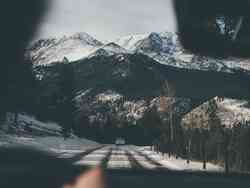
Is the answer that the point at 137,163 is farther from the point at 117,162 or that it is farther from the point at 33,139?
the point at 33,139

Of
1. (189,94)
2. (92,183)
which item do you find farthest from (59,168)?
(189,94)

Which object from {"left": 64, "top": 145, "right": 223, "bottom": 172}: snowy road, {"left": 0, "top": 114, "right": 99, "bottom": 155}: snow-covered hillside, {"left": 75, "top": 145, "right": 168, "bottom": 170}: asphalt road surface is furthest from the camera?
{"left": 64, "top": 145, "right": 223, "bottom": 172}: snowy road

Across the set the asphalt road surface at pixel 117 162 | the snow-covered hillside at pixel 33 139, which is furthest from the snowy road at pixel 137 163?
the snow-covered hillside at pixel 33 139

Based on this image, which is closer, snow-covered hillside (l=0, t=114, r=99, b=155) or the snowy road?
snow-covered hillside (l=0, t=114, r=99, b=155)

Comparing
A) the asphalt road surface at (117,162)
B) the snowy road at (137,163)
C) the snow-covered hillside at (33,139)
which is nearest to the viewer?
the snow-covered hillside at (33,139)

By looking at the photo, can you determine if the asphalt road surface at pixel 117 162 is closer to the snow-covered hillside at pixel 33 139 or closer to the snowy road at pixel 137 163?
the snowy road at pixel 137 163

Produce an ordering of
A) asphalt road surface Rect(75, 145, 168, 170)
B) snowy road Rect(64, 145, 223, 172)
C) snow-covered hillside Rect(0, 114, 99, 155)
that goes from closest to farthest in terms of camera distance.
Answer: snow-covered hillside Rect(0, 114, 99, 155) → asphalt road surface Rect(75, 145, 168, 170) → snowy road Rect(64, 145, 223, 172)

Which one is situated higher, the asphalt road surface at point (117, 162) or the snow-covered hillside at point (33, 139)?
the snow-covered hillside at point (33, 139)

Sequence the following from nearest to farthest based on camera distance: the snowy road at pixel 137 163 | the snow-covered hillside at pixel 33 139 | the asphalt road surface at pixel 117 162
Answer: the snow-covered hillside at pixel 33 139 < the asphalt road surface at pixel 117 162 < the snowy road at pixel 137 163

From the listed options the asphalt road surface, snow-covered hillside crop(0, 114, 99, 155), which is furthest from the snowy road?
snow-covered hillside crop(0, 114, 99, 155)

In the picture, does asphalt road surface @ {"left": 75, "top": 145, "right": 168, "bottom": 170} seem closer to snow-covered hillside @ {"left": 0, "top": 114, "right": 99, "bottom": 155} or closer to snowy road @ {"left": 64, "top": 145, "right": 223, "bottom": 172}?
snowy road @ {"left": 64, "top": 145, "right": 223, "bottom": 172}

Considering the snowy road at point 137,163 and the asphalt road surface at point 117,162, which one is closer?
the asphalt road surface at point 117,162

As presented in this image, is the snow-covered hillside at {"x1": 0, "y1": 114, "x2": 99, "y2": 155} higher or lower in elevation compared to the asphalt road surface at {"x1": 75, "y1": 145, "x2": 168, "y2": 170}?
higher

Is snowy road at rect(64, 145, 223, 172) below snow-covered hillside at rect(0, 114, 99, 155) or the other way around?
below
